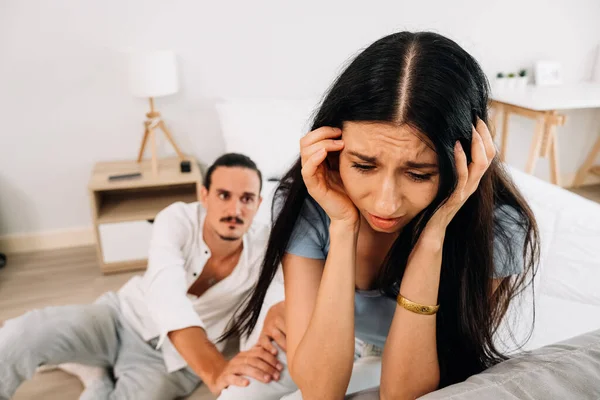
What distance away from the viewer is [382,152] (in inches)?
31.0

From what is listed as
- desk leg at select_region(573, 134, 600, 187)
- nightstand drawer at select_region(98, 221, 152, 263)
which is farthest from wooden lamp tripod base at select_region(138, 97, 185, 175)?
desk leg at select_region(573, 134, 600, 187)

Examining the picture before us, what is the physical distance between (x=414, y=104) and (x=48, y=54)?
7.17 ft

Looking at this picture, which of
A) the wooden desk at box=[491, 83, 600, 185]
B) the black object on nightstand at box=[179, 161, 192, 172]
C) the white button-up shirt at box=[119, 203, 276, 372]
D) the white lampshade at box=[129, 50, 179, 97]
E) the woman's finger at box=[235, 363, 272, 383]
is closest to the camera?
the woman's finger at box=[235, 363, 272, 383]

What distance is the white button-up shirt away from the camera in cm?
150

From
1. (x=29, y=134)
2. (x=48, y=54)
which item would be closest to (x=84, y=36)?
(x=48, y=54)

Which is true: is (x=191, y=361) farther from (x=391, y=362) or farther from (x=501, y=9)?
(x=501, y=9)

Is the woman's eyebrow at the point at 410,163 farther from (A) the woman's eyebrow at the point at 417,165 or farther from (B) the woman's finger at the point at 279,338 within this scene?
(B) the woman's finger at the point at 279,338

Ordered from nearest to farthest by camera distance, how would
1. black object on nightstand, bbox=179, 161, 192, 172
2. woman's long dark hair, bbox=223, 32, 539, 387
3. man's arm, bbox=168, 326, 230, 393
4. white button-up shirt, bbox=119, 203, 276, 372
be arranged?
woman's long dark hair, bbox=223, 32, 539, 387, man's arm, bbox=168, 326, 230, 393, white button-up shirt, bbox=119, 203, 276, 372, black object on nightstand, bbox=179, 161, 192, 172

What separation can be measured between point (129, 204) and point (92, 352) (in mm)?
1117

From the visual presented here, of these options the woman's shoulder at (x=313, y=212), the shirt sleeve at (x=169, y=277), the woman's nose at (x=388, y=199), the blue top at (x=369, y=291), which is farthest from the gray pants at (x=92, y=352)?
the woman's nose at (x=388, y=199)

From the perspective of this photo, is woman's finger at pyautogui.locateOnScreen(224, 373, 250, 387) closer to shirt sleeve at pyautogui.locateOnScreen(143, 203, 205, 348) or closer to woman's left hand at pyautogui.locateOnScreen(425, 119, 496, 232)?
shirt sleeve at pyautogui.locateOnScreen(143, 203, 205, 348)

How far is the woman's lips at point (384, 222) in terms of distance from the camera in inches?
34.1

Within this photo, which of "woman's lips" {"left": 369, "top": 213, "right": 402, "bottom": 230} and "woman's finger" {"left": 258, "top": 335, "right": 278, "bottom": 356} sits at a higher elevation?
"woman's lips" {"left": 369, "top": 213, "right": 402, "bottom": 230}

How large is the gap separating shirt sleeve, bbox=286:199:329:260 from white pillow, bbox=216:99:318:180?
124 centimetres
